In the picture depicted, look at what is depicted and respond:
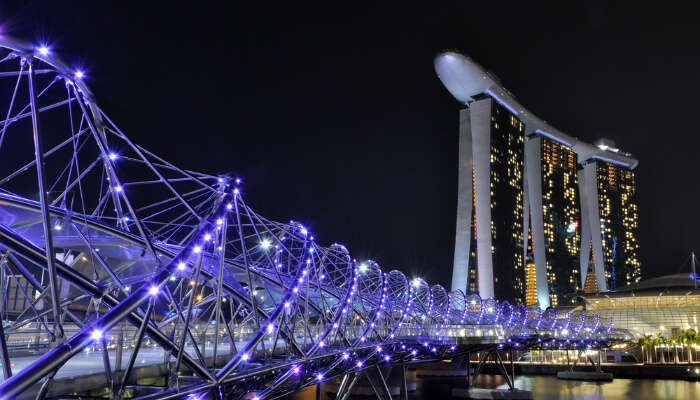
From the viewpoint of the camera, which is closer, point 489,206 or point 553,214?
point 489,206

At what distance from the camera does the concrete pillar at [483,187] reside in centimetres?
13812

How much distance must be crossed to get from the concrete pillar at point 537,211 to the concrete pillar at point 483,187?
41028 mm

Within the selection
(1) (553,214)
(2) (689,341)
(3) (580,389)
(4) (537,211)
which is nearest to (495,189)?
(4) (537,211)

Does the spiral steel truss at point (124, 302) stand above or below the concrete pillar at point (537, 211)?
below

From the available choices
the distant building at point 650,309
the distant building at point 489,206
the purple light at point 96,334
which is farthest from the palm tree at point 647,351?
the purple light at point 96,334

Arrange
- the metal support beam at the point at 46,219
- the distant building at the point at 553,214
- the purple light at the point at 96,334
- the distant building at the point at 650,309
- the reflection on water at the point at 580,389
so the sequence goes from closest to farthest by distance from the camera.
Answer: the metal support beam at the point at 46,219 → the purple light at the point at 96,334 → the reflection on water at the point at 580,389 → the distant building at the point at 650,309 → the distant building at the point at 553,214

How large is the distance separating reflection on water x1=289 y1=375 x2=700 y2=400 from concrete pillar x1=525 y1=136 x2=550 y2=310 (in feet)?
268

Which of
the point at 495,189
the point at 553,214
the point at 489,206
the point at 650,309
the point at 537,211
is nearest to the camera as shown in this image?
the point at 650,309

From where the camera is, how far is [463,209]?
5650 inches

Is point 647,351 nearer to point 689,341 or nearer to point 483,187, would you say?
point 689,341

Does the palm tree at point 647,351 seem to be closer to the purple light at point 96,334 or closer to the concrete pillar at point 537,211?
the concrete pillar at point 537,211

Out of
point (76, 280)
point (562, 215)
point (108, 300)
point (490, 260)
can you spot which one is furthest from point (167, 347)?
point (562, 215)

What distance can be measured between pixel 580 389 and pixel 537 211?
109 m

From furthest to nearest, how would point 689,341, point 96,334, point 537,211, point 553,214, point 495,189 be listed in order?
point 553,214, point 537,211, point 495,189, point 689,341, point 96,334
